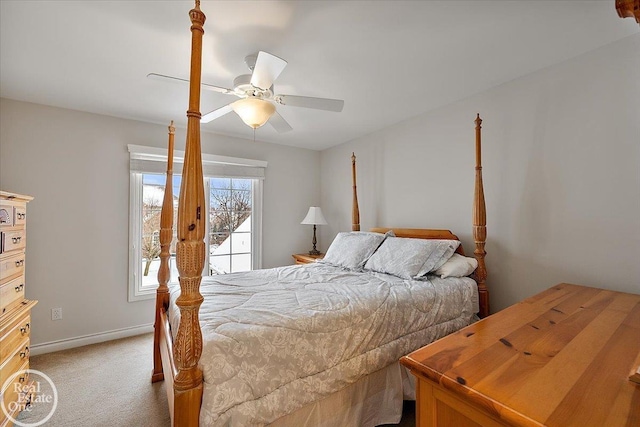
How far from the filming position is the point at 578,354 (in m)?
0.97

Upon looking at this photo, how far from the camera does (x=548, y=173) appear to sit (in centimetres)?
207

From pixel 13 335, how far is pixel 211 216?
84.2 inches

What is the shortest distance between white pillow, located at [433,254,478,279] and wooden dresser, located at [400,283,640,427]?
851 mm

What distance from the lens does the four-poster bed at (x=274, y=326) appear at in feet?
3.44

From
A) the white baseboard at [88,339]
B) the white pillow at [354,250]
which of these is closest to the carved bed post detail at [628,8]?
the white pillow at [354,250]

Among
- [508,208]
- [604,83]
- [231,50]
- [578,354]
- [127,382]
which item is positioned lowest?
[127,382]

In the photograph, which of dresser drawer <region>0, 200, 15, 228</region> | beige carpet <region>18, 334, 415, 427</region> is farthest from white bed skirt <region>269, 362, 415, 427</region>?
dresser drawer <region>0, 200, 15, 228</region>

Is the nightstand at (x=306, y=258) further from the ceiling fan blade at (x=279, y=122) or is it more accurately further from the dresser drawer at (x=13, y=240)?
the dresser drawer at (x=13, y=240)

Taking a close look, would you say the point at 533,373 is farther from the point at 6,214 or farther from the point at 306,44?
the point at 6,214

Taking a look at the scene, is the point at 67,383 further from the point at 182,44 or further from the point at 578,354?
the point at 578,354

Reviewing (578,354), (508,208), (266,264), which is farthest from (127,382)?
(508,208)

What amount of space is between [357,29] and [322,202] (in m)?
2.93

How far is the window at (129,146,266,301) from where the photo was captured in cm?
313

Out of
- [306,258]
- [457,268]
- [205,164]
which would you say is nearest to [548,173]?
[457,268]
